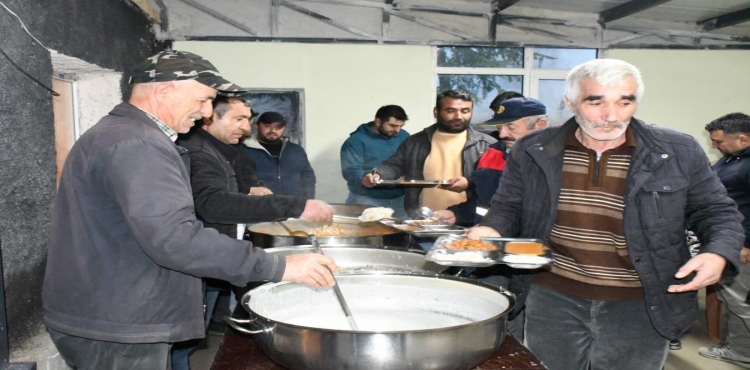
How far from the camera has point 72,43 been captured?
2961mm

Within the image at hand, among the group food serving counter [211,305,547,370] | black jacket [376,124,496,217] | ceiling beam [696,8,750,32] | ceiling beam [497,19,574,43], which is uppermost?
ceiling beam [696,8,750,32]

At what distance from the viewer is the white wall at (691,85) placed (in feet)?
19.8

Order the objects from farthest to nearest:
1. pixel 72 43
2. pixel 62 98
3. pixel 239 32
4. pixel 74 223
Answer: pixel 239 32, pixel 62 98, pixel 72 43, pixel 74 223

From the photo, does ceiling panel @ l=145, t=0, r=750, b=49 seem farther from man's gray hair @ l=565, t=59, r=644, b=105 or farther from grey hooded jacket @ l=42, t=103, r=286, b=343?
grey hooded jacket @ l=42, t=103, r=286, b=343

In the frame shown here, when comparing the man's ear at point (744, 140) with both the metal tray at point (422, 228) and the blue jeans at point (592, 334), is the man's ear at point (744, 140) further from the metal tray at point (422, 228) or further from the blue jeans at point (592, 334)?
the blue jeans at point (592, 334)

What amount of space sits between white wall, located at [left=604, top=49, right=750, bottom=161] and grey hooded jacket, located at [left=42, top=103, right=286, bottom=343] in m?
5.58

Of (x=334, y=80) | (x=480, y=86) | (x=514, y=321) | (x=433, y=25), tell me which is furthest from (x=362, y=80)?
(x=514, y=321)

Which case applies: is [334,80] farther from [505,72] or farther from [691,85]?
[691,85]

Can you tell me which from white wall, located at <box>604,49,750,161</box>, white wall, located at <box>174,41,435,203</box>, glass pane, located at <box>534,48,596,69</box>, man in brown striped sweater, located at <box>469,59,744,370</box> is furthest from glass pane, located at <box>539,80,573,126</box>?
man in brown striped sweater, located at <box>469,59,744,370</box>

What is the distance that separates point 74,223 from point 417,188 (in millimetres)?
2654

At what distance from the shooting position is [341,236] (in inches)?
81.3

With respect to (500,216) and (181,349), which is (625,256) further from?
(181,349)

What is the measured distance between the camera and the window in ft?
19.2

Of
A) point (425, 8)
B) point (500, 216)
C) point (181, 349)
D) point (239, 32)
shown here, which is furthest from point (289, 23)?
point (500, 216)
